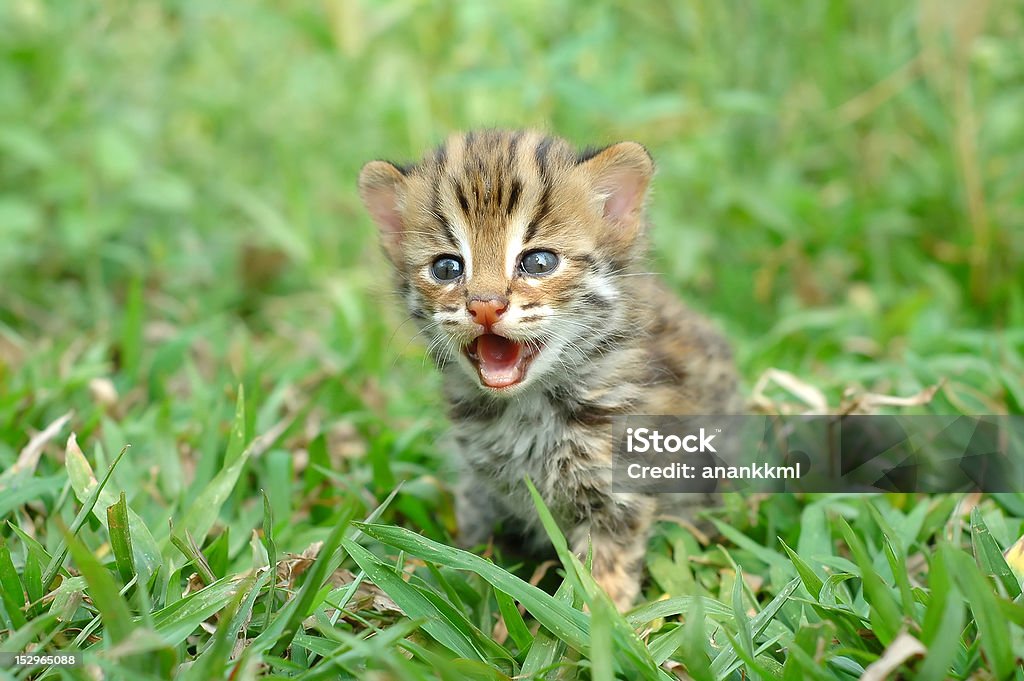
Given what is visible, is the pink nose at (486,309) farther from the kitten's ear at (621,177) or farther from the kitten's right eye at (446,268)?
the kitten's ear at (621,177)

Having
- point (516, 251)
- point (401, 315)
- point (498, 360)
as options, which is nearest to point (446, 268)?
point (516, 251)

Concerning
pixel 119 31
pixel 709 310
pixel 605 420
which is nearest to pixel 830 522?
pixel 605 420

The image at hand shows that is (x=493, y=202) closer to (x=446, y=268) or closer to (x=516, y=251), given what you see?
(x=516, y=251)

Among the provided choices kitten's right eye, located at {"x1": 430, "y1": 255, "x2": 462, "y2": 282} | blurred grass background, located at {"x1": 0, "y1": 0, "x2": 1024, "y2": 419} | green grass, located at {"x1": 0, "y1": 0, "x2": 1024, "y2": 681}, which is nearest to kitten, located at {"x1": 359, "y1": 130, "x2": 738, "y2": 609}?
kitten's right eye, located at {"x1": 430, "y1": 255, "x2": 462, "y2": 282}

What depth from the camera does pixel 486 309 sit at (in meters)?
2.65

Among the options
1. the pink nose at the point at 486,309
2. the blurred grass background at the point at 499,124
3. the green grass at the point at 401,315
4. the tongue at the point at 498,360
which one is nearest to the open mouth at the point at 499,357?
the tongue at the point at 498,360

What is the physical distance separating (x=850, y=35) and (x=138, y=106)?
16.6 ft

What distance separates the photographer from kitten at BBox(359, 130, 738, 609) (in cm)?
284

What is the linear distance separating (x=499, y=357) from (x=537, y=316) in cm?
22

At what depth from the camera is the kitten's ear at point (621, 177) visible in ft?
9.95

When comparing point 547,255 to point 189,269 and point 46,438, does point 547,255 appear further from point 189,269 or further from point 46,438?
point 189,269

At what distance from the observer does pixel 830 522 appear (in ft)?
10.6

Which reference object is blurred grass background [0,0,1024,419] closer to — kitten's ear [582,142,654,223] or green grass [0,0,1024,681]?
green grass [0,0,1024,681]

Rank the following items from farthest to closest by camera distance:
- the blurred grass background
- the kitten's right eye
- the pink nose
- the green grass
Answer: the blurred grass background, the kitten's right eye, the pink nose, the green grass
